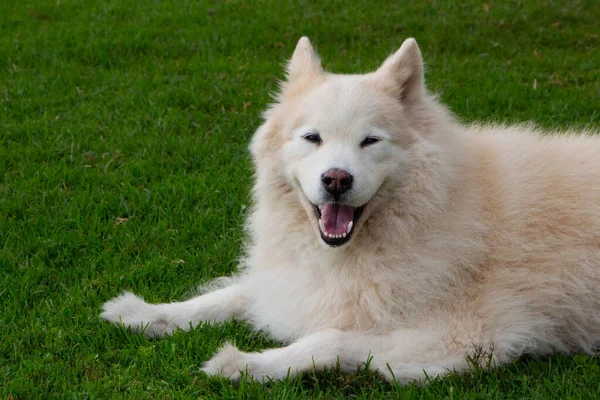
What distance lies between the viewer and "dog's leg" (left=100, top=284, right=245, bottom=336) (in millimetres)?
4734

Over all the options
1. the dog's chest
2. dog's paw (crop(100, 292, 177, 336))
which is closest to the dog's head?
the dog's chest

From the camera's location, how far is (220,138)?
7.70 meters

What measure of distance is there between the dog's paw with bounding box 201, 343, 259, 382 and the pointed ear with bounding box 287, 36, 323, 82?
1.69 metres

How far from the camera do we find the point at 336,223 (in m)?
4.22

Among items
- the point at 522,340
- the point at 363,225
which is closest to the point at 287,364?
the point at 363,225

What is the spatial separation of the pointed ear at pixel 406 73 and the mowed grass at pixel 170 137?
1581mm

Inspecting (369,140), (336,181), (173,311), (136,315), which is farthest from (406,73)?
(136,315)

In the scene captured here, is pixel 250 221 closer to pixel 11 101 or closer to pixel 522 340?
pixel 522 340

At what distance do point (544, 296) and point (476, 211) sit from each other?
0.57 metres

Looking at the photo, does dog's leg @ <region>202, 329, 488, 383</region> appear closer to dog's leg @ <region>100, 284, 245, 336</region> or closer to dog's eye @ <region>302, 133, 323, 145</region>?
dog's leg @ <region>100, 284, 245, 336</region>

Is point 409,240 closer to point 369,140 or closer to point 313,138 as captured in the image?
point 369,140

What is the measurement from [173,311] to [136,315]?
220 millimetres

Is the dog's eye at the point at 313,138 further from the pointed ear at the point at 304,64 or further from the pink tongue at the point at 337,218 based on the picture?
the pointed ear at the point at 304,64

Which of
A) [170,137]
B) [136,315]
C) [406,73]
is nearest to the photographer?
[406,73]
